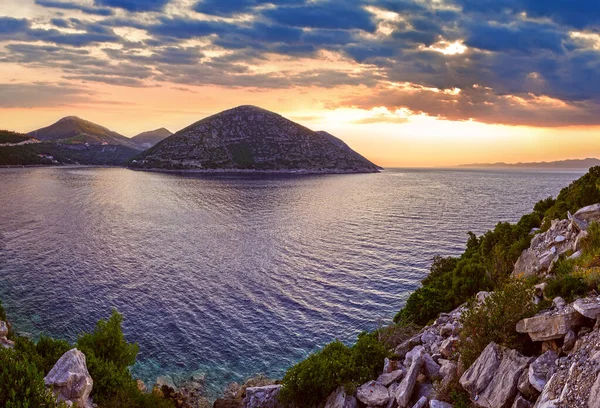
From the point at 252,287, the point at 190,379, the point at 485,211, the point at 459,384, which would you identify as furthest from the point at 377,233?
the point at 459,384

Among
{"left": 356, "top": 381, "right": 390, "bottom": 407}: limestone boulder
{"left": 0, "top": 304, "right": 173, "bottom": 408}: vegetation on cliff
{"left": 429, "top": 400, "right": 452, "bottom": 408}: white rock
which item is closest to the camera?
{"left": 429, "top": 400, "right": 452, "bottom": 408}: white rock

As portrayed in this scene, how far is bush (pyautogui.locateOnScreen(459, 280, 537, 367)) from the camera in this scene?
675 inches

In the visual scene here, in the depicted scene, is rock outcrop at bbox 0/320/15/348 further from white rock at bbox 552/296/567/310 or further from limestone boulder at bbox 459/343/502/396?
white rock at bbox 552/296/567/310

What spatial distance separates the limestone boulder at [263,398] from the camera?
25500mm

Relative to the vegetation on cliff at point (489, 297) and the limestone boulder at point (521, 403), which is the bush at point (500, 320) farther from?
the limestone boulder at point (521, 403)

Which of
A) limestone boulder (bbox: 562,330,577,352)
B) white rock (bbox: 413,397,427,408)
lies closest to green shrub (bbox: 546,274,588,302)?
limestone boulder (bbox: 562,330,577,352)

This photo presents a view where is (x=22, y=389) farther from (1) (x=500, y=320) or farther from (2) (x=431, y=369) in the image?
(1) (x=500, y=320)

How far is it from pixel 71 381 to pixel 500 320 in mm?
24016

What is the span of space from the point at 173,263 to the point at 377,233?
4659cm

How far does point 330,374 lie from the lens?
2302 centimetres

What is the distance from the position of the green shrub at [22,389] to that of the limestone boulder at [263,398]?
1198 cm

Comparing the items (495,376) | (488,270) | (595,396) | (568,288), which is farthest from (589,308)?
(488,270)

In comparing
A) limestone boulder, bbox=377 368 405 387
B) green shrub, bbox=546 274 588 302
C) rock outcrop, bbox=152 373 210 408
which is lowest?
rock outcrop, bbox=152 373 210 408

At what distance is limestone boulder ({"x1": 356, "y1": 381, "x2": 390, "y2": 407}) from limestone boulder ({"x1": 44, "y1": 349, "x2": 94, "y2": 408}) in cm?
1633
